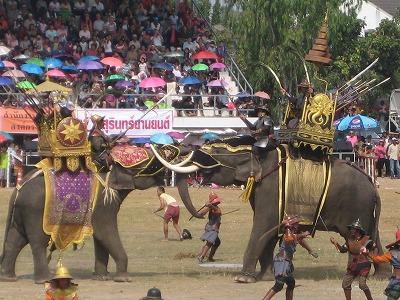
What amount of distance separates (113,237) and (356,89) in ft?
13.9

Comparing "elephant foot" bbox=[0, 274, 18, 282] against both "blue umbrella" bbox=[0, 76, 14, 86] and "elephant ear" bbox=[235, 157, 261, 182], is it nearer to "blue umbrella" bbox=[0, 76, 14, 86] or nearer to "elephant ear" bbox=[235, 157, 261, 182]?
"elephant ear" bbox=[235, 157, 261, 182]

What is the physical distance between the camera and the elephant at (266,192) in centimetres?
1969

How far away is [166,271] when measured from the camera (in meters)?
20.9

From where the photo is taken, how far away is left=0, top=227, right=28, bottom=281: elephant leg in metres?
19.3

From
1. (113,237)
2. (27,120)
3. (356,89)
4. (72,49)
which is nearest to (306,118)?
(356,89)

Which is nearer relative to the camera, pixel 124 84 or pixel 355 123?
pixel 124 84

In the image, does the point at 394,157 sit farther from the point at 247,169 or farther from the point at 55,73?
the point at 247,169

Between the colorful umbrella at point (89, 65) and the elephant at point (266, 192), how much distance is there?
1838 centimetres

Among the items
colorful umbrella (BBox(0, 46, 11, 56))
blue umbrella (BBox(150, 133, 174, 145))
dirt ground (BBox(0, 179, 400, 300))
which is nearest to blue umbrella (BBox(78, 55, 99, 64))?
colorful umbrella (BBox(0, 46, 11, 56))

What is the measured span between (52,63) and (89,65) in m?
1.02

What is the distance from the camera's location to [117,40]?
41.7 m

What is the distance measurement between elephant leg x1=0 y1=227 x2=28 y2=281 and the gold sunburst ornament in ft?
5.20

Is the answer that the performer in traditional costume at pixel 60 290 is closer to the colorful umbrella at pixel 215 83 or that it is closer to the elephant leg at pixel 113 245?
the elephant leg at pixel 113 245

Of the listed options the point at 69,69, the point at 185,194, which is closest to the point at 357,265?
the point at 185,194
